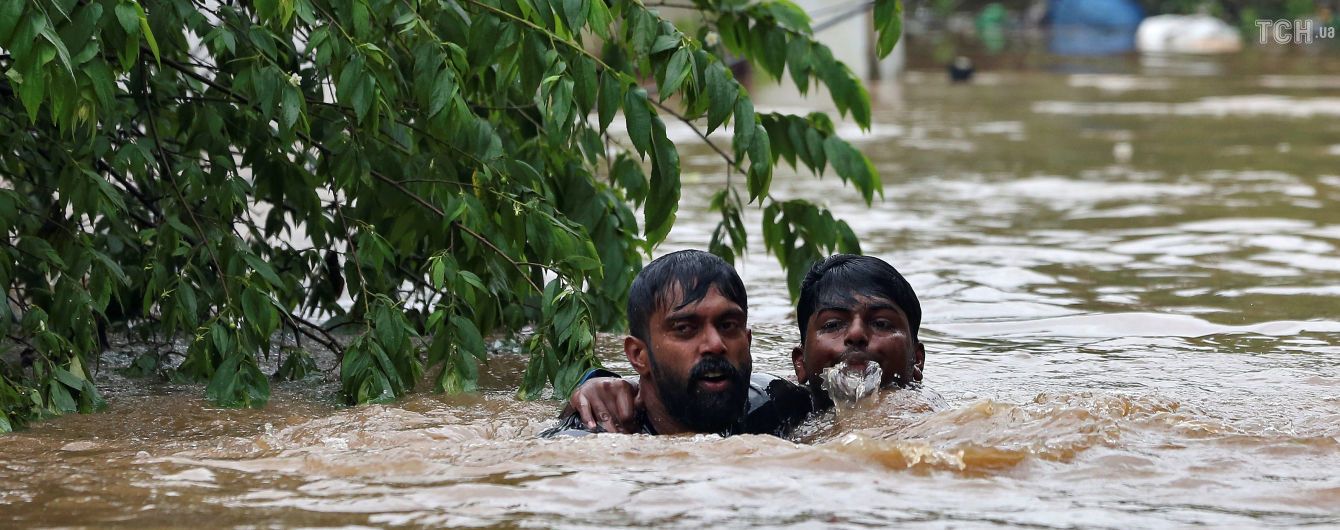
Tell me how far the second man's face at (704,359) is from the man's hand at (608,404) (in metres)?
0.15

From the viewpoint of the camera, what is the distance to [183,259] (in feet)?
19.3

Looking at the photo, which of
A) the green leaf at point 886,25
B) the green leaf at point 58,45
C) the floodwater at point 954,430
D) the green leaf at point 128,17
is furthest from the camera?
the green leaf at point 886,25

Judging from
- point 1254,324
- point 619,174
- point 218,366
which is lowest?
point 1254,324

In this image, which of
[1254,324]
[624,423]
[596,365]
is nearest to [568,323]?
[596,365]

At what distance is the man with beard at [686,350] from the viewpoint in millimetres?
4816

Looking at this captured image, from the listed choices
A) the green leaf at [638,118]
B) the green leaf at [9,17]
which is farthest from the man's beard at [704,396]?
the green leaf at [9,17]

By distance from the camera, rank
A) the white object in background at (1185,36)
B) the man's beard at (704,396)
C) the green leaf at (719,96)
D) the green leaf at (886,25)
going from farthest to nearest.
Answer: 1. the white object in background at (1185,36)
2. the green leaf at (886,25)
3. the green leaf at (719,96)
4. the man's beard at (704,396)

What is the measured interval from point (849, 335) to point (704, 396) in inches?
23.6

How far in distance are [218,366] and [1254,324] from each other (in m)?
4.40

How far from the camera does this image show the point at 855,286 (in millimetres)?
5281

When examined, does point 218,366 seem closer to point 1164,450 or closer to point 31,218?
point 31,218

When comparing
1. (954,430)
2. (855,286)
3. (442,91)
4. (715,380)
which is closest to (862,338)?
(855,286)

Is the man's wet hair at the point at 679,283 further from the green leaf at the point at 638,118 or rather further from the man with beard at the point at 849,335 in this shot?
the green leaf at the point at 638,118

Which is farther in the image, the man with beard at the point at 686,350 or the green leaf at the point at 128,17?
the man with beard at the point at 686,350
